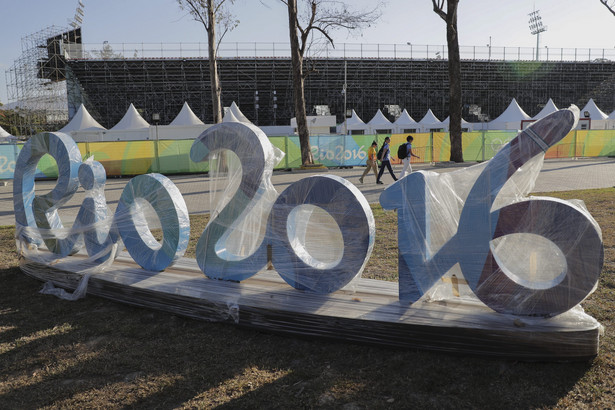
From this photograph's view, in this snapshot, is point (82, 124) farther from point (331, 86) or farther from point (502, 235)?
point (502, 235)

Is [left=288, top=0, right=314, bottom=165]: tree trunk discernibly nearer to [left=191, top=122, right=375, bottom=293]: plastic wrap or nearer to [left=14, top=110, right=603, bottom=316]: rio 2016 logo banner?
[left=14, top=110, right=603, bottom=316]: rio 2016 logo banner

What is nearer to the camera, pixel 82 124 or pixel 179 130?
pixel 82 124

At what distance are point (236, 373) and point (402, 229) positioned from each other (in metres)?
1.53

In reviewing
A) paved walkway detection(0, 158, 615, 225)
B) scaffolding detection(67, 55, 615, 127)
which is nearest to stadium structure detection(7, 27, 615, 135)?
scaffolding detection(67, 55, 615, 127)

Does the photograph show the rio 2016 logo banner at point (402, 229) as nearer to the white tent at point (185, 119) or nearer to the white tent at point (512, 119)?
the white tent at point (185, 119)

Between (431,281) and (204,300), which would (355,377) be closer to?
(431,281)

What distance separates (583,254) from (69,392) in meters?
3.32

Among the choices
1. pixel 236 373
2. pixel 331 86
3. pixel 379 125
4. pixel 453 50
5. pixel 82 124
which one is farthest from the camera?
pixel 331 86

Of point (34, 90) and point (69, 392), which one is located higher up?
point (34, 90)

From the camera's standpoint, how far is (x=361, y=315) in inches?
138

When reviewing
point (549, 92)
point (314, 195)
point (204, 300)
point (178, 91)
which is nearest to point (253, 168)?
point (314, 195)

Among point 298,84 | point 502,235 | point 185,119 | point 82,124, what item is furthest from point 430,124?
point 502,235

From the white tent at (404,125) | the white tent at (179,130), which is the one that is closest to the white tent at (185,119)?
the white tent at (179,130)

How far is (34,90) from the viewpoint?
47.7 metres
